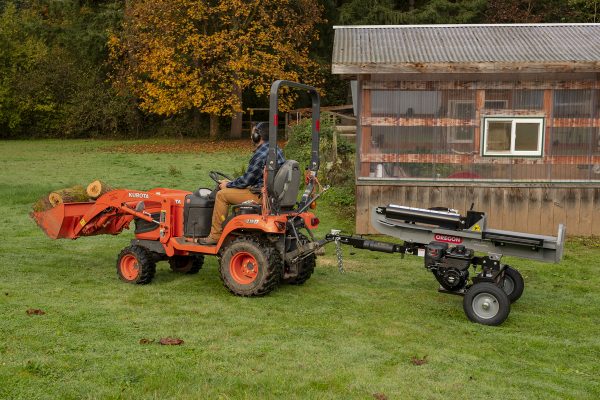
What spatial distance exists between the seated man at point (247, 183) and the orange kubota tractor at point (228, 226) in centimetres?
11

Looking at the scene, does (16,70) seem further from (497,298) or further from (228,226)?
(497,298)

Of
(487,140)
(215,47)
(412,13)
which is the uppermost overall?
(412,13)

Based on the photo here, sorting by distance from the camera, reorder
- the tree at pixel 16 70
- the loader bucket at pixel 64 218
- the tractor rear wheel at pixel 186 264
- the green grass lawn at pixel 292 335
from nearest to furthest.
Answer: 1. the green grass lawn at pixel 292 335
2. the loader bucket at pixel 64 218
3. the tractor rear wheel at pixel 186 264
4. the tree at pixel 16 70

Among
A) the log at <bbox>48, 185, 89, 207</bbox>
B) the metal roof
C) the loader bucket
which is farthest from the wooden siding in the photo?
the loader bucket

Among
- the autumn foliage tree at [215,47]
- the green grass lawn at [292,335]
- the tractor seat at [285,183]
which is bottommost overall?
the green grass lawn at [292,335]

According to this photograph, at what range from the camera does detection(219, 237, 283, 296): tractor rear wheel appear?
8.39 metres

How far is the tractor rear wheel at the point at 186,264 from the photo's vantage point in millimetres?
9945

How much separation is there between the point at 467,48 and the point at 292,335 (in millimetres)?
8168

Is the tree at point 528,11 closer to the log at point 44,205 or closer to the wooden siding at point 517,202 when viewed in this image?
the wooden siding at point 517,202

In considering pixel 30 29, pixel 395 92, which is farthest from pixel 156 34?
pixel 395 92

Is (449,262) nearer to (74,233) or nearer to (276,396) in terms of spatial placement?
(276,396)

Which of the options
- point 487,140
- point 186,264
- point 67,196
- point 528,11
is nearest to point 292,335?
point 186,264

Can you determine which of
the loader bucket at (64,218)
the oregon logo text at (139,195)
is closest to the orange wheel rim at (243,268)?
the oregon logo text at (139,195)

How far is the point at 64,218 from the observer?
941 centimetres
